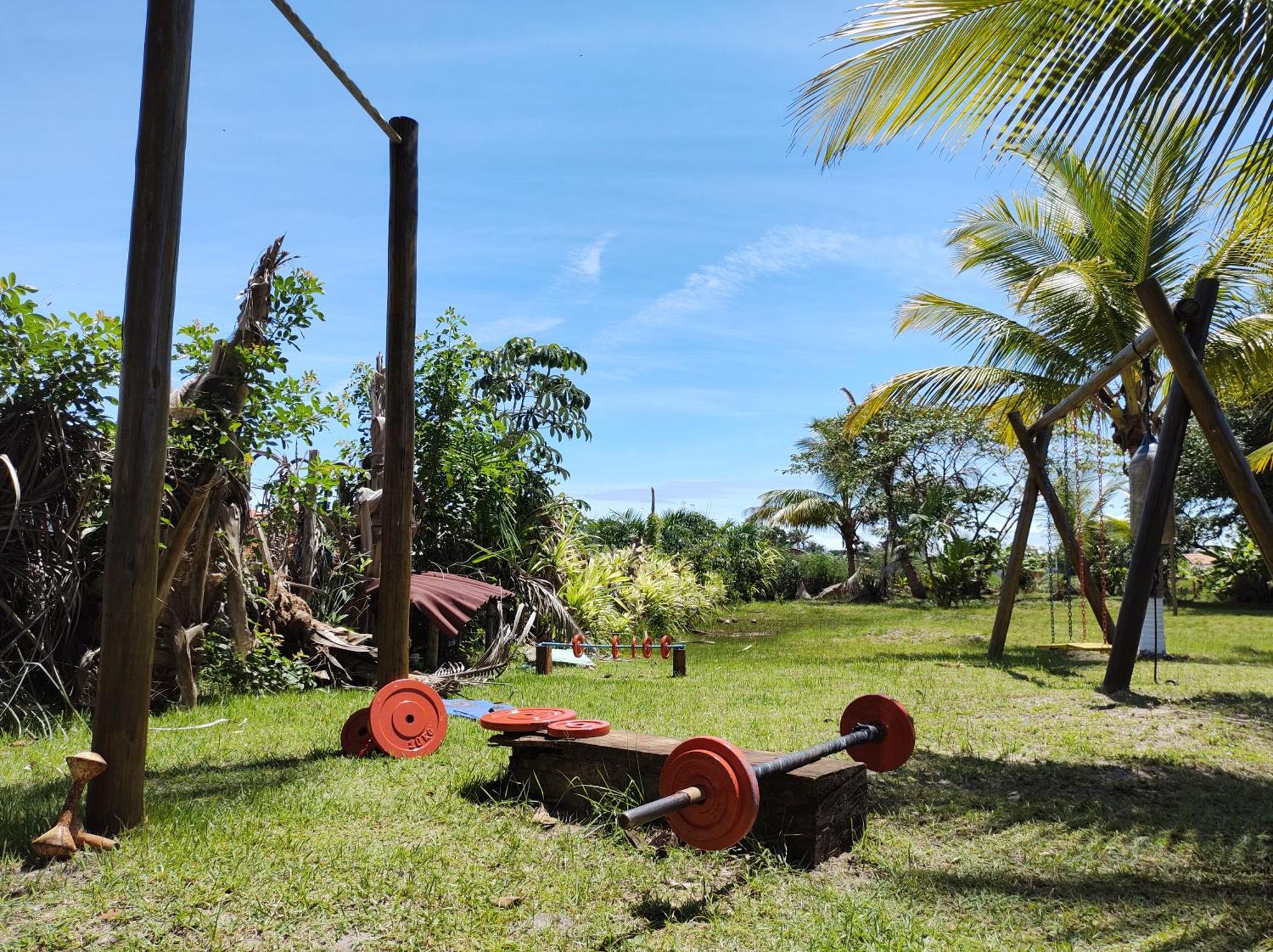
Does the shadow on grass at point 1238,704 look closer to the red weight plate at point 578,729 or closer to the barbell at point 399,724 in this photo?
the red weight plate at point 578,729

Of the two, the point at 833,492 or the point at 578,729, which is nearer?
the point at 578,729

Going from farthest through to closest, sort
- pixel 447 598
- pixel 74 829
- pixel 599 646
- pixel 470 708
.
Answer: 1. pixel 599 646
2. pixel 447 598
3. pixel 470 708
4. pixel 74 829

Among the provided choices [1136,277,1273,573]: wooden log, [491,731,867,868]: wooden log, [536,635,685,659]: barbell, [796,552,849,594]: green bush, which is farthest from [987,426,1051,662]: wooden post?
[796,552,849,594]: green bush

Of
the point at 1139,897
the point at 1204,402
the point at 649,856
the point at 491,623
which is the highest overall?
the point at 1204,402

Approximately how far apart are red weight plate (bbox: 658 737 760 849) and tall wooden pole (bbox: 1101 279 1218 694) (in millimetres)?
5720

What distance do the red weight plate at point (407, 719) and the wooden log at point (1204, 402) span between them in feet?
19.4

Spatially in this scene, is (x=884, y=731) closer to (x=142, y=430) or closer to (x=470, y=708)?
(x=142, y=430)

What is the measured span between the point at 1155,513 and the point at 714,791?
6351 millimetres

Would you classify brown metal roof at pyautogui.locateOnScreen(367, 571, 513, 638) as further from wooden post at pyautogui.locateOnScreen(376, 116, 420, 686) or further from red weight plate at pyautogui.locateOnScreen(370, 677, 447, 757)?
red weight plate at pyautogui.locateOnScreen(370, 677, 447, 757)

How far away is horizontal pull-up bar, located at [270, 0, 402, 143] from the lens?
5.08 metres

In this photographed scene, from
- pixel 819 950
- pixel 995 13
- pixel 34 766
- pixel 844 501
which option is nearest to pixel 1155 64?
pixel 995 13

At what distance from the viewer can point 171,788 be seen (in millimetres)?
4887

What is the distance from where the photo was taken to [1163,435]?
7.66 meters

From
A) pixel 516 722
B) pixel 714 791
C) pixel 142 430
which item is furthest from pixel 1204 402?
pixel 142 430
